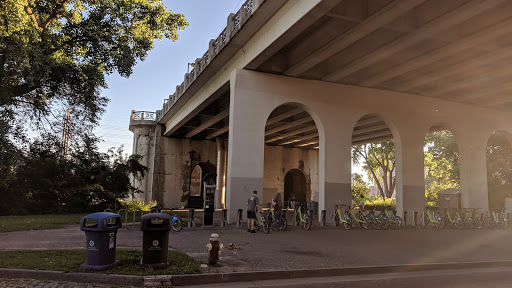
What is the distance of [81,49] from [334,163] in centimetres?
1609

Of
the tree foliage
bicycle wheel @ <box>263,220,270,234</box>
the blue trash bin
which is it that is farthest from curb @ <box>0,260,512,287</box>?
the tree foliage

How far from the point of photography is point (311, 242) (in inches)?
440

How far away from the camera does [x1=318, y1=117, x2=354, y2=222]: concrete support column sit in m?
17.3

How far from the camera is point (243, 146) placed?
633 inches

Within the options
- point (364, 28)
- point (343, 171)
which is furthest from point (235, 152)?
point (364, 28)

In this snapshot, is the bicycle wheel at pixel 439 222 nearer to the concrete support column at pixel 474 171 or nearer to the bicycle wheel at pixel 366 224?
the bicycle wheel at pixel 366 224

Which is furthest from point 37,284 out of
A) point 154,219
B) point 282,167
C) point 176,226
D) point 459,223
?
point 282,167

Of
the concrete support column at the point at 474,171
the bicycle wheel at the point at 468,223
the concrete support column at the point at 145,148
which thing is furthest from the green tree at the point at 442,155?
the concrete support column at the point at 145,148

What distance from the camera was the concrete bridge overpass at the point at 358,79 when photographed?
40.0ft

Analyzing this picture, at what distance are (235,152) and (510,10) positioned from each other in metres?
11.3

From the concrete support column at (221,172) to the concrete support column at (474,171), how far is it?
66.7 feet

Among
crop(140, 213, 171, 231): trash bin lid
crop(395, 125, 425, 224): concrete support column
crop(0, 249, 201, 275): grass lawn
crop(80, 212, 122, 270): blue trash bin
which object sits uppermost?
crop(395, 125, 425, 224): concrete support column

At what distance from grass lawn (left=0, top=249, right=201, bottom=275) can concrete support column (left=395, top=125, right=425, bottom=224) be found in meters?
14.9

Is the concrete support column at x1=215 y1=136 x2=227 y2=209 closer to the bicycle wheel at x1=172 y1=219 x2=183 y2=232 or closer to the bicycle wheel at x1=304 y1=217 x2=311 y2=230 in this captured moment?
the bicycle wheel at x1=304 y1=217 x2=311 y2=230
